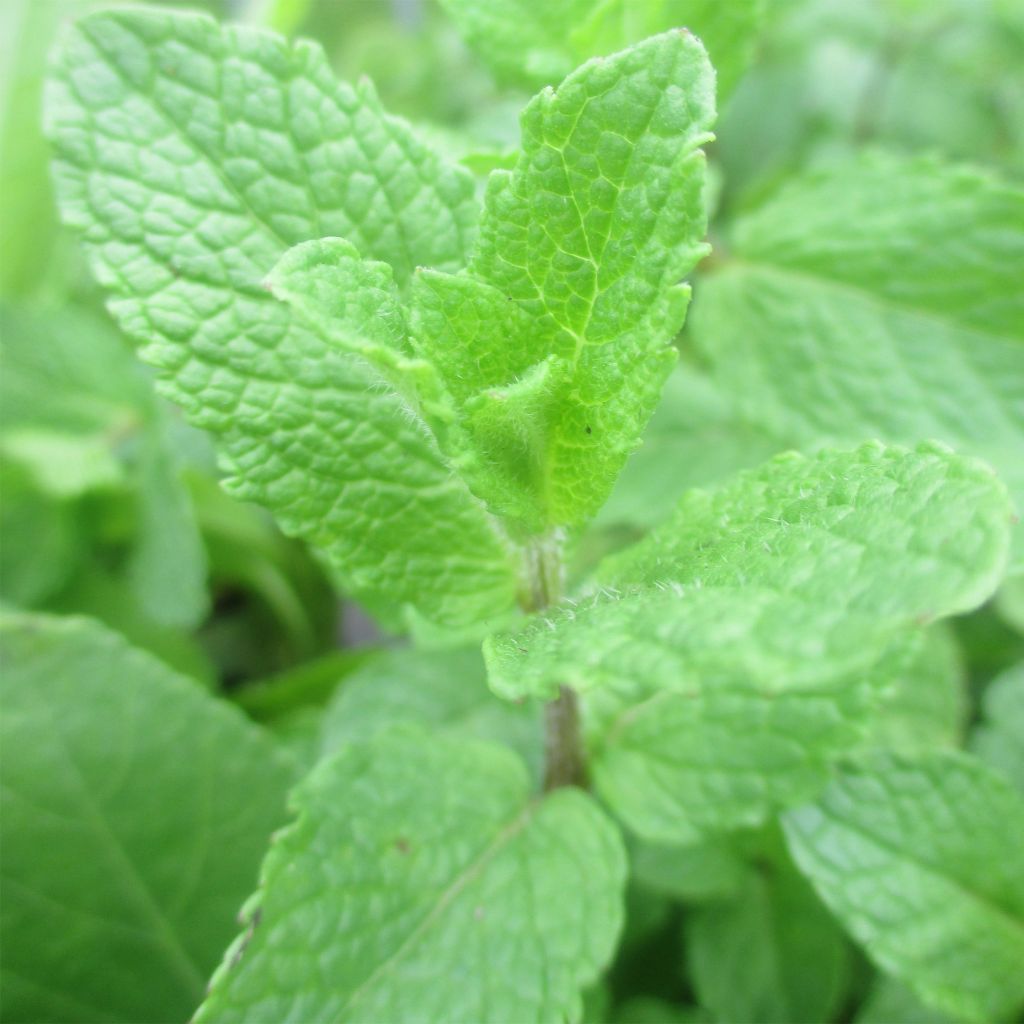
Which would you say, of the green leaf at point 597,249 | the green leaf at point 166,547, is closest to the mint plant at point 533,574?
the green leaf at point 597,249

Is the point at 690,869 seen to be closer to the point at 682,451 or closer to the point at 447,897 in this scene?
the point at 447,897

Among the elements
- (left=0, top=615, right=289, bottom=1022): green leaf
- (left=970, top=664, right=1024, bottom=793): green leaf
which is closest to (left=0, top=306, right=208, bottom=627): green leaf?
(left=0, top=615, right=289, bottom=1022): green leaf

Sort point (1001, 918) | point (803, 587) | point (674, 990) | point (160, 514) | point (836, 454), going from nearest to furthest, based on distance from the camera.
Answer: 1. point (803, 587)
2. point (836, 454)
3. point (1001, 918)
4. point (674, 990)
5. point (160, 514)

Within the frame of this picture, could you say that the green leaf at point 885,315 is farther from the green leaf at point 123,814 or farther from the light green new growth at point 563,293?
the green leaf at point 123,814

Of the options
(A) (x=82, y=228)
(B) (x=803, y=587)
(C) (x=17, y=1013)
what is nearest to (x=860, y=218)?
(B) (x=803, y=587)

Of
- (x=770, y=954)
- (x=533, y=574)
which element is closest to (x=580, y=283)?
(x=533, y=574)

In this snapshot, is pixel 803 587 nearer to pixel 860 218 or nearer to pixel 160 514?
pixel 860 218
